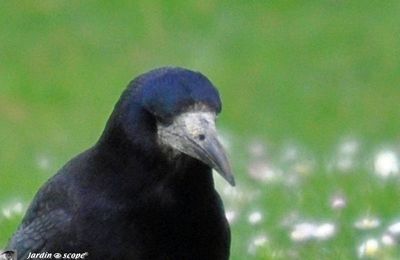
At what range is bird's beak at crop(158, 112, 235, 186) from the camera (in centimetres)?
588

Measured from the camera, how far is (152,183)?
6.11 m

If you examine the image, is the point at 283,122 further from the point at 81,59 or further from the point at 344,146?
the point at 81,59

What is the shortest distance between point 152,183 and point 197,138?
28 cm

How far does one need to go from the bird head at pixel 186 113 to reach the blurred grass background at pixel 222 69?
8.57ft

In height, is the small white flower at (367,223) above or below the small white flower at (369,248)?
above

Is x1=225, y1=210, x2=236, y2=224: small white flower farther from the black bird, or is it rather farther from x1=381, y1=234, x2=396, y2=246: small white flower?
the black bird

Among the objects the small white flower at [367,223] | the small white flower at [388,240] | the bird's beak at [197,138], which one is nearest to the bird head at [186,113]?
the bird's beak at [197,138]

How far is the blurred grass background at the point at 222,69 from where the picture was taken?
34.9 feet

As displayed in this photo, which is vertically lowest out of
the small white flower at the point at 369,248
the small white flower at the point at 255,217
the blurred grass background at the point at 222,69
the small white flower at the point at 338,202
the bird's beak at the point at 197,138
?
the bird's beak at the point at 197,138

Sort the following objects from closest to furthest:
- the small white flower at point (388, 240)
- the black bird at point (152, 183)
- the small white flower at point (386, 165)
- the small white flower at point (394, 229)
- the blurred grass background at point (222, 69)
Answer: the black bird at point (152, 183) < the small white flower at point (388, 240) < the small white flower at point (394, 229) < the small white flower at point (386, 165) < the blurred grass background at point (222, 69)

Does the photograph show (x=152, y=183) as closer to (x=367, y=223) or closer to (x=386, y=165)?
(x=367, y=223)

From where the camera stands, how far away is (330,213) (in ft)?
26.2

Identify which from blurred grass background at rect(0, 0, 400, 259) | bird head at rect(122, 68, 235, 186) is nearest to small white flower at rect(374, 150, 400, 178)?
blurred grass background at rect(0, 0, 400, 259)

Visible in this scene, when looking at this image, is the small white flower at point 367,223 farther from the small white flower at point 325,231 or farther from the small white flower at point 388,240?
the small white flower at point 388,240
